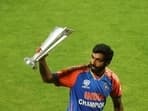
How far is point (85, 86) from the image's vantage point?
310 inches

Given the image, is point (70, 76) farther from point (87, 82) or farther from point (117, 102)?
point (117, 102)

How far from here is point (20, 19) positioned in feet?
51.3

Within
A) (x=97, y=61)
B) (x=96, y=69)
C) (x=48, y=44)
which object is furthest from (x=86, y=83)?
(x=48, y=44)

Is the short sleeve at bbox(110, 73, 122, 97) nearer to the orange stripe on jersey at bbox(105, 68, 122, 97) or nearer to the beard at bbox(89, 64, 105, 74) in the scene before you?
the orange stripe on jersey at bbox(105, 68, 122, 97)

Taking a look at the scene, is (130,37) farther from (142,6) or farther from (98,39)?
(142,6)

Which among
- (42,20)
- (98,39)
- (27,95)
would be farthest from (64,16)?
(27,95)

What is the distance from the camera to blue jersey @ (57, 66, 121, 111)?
25.8 feet

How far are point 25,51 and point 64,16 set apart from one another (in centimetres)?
254

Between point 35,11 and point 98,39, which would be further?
point 35,11

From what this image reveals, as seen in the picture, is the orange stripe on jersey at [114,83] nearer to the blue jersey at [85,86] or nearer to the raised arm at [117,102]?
the blue jersey at [85,86]

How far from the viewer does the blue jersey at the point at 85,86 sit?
788cm

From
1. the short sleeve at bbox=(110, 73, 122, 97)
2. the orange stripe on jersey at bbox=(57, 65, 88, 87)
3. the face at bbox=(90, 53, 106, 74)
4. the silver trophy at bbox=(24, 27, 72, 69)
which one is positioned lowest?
the short sleeve at bbox=(110, 73, 122, 97)

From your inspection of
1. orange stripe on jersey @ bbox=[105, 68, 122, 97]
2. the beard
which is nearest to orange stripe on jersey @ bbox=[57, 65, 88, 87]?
the beard

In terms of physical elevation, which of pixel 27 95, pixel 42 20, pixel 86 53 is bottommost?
pixel 27 95
